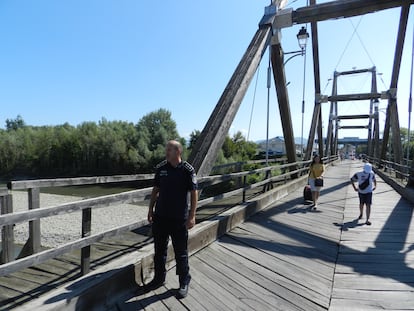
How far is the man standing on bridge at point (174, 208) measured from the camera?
299 cm

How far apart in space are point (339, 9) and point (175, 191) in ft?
24.9

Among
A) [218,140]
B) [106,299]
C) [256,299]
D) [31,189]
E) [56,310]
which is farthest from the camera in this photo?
[218,140]

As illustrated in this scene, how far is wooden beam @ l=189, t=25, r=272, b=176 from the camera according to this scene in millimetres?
5172

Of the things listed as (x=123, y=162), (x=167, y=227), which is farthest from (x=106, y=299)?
(x=123, y=162)

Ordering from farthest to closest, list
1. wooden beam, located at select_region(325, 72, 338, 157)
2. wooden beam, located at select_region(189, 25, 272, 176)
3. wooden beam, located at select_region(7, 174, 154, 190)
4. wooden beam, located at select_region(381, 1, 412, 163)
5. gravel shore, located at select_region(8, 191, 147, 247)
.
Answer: wooden beam, located at select_region(325, 72, 338, 157)
wooden beam, located at select_region(381, 1, 412, 163)
gravel shore, located at select_region(8, 191, 147, 247)
wooden beam, located at select_region(189, 25, 272, 176)
wooden beam, located at select_region(7, 174, 154, 190)

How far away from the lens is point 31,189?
350 cm

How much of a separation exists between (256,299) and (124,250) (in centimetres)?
228

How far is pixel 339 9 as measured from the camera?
8.11m

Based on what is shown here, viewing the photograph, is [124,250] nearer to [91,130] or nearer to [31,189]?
[31,189]

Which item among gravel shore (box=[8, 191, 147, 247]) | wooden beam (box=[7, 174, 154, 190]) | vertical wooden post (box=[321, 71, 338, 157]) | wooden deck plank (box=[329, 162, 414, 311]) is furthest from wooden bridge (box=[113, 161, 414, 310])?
vertical wooden post (box=[321, 71, 338, 157])

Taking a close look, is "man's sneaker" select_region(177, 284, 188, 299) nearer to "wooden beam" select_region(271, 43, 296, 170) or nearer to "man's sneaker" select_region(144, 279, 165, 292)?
"man's sneaker" select_region(144, 279, 165, 292)

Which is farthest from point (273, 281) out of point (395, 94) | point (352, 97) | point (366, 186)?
point (352, 97)

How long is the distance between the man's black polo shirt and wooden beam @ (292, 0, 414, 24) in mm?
6982

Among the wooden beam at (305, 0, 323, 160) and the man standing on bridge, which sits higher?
the wooden beam at (305, 0, 323, 160)
